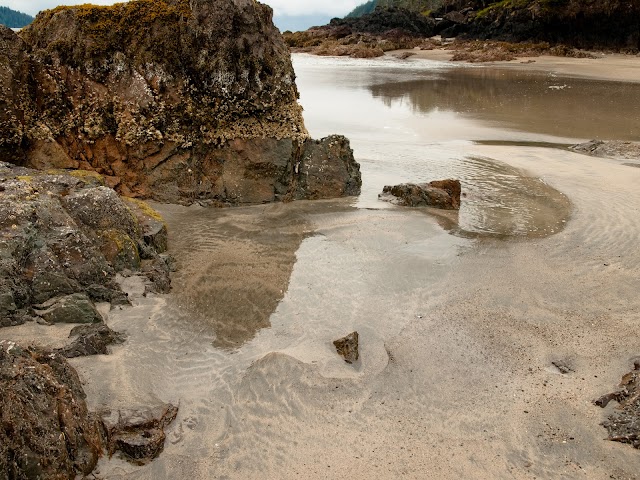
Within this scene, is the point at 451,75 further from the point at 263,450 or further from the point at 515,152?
the point at 263,450

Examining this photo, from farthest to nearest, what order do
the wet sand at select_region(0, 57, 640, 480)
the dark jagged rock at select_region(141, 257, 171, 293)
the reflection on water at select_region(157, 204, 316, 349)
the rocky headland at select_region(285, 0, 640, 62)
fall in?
the rocky headland at select_region(285, 0, 640, 62) < the dark jagged rock at select_region(141, 257, 171, 293) < the reflection on water at select_region(157, 204, 316, 349) < the wet sand at select_region(0, 57, 640, 480)

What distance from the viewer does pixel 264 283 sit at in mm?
6148

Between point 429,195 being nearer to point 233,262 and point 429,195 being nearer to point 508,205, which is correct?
point 508,205

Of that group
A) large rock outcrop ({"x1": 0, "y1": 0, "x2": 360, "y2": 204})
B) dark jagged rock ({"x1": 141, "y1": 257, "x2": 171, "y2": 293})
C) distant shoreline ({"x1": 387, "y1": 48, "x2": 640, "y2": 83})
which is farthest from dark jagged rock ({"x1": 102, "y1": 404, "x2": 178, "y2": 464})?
distant shoreline ({"x1": 387, "y1": 48, "x2": 640, "y2": 83})

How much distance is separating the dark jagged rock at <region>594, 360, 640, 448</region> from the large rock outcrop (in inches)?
226

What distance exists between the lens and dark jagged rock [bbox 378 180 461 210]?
880cm

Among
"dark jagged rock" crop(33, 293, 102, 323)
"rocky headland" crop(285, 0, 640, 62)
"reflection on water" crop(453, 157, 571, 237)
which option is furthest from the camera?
"rocky headland" crop(285, 0, 640, 62)

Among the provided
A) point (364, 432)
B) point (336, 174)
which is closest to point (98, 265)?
point (364, 432)

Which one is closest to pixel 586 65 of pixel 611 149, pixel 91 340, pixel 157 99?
pixel 611 149

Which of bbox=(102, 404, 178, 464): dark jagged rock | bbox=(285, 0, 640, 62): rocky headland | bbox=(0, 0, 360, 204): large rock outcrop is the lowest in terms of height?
bbox=(102, 404, 178, 464): dark jagged rock

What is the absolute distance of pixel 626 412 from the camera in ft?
13.4

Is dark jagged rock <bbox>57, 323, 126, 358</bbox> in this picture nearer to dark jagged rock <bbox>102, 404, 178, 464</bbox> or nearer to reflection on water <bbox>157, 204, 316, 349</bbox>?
dark jagged rock <bbox>102, 404, 178, 464</bbox>

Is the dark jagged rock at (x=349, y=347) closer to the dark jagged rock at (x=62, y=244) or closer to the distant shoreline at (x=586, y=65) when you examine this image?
the dark jagged rock at (x=62, y=244)

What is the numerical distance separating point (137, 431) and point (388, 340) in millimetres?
2393
